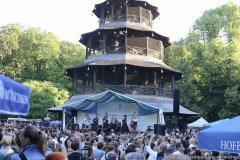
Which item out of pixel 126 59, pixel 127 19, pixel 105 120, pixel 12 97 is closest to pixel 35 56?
pixel 127 19

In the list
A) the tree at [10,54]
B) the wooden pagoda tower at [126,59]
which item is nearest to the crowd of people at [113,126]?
the wooden pagoda tower at [126,59]

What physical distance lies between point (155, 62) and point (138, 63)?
2444 mm

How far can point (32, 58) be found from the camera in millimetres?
65875

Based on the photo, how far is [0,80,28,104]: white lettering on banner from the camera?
5879mm

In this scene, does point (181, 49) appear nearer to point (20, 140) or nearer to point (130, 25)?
point (130, 25)

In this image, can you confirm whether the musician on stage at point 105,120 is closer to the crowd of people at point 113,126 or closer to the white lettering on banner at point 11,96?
the crowd of people at point 113,126

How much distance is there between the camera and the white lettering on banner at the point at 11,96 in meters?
5.88

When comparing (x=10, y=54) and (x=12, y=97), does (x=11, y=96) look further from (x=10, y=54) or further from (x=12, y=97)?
(x=10, y=54)

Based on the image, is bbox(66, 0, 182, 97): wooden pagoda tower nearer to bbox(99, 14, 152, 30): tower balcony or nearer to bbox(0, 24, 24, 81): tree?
bbox(99, 14, 152, 30): tower balcony

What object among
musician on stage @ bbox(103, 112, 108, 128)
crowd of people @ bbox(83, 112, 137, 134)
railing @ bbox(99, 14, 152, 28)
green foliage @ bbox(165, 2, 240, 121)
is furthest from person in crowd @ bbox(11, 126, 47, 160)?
green foliage @ bbox(165, 2, 240, 121)

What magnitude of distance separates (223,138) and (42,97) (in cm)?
4799

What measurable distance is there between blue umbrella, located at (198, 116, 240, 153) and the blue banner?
3350 millimetres

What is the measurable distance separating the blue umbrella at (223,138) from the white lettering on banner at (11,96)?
3.37 metres

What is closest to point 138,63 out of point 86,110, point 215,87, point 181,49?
point 86,110
